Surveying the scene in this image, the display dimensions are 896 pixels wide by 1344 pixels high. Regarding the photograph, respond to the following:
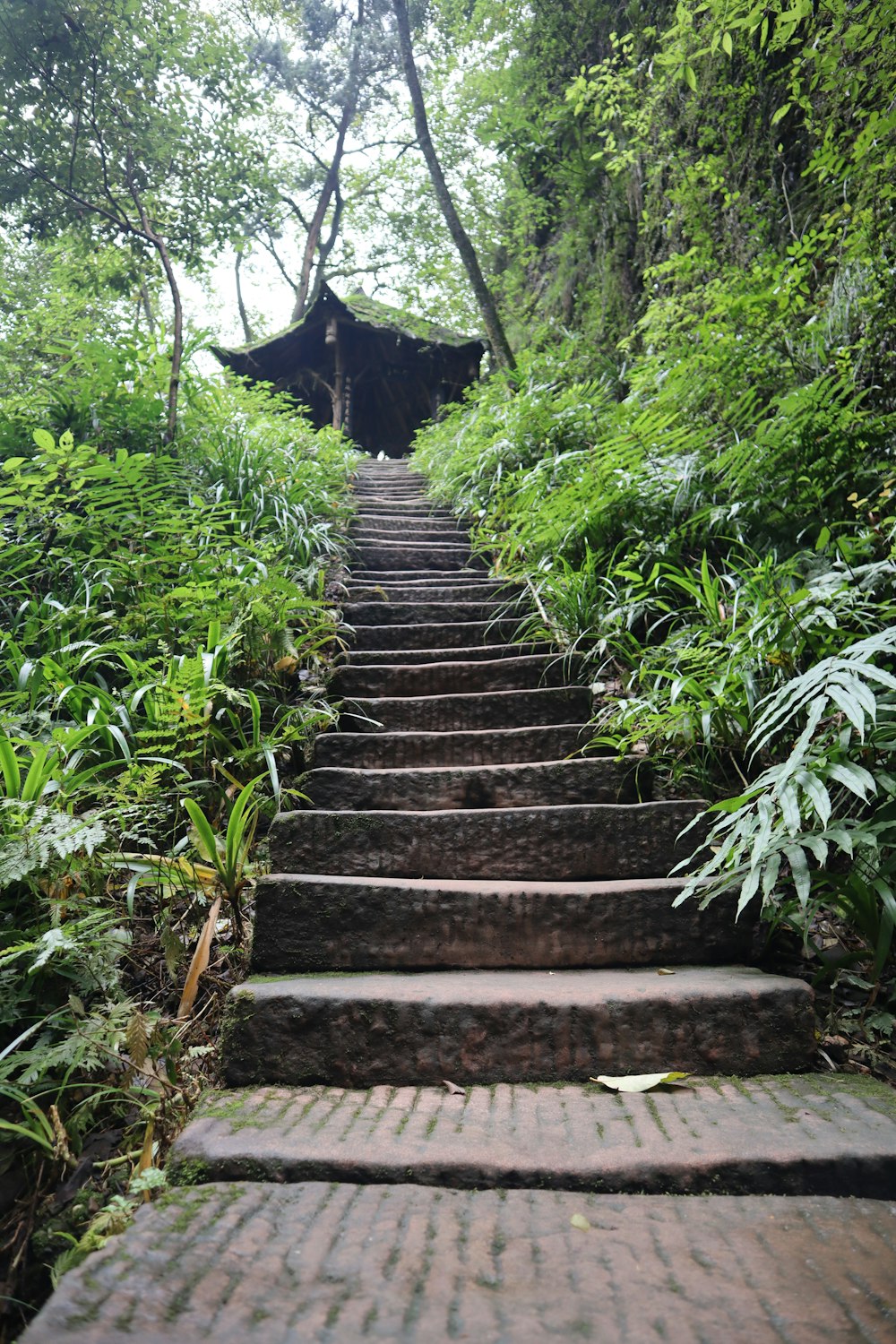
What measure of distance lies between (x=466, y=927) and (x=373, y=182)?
17.9m

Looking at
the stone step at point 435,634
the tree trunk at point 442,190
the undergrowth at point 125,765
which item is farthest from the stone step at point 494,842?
the tree trunk at point 442,190

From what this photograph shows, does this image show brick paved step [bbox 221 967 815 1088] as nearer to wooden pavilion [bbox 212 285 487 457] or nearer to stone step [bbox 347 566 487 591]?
stone step [bbox 347 566 487 591]

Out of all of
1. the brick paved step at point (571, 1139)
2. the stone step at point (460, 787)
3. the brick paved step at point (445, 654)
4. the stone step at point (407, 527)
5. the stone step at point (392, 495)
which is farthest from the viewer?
the stone step at point (392, 495)

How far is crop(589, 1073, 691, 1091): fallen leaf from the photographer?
142 centimetres

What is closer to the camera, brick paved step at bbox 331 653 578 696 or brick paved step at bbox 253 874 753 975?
brick paved step at bbox 253 874 753 975

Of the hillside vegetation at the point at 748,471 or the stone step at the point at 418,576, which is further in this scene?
the stone step at the point at 418,576

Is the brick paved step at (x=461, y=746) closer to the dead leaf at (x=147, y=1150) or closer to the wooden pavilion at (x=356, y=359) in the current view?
the dead leaf at (x=147, y=1150)

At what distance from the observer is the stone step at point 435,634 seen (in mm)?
3512

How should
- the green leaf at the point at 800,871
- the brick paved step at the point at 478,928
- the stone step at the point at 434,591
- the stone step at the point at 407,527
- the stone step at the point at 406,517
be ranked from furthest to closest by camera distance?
1. the stone step at the point at 406,517
2. the stone step at the point at 407,527
3. the stone step at the point at 434,591
4. the brick paved step at the point at 478,928
5. the green leaf at the point at 800,871

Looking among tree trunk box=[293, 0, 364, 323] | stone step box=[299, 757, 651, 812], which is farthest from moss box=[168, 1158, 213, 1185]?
tree trunk box=[293, 0, 364, 323]

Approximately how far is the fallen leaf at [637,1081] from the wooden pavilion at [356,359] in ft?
33.5

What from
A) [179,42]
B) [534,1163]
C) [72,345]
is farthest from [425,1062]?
[179,42]

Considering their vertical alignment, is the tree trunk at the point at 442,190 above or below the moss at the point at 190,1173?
above

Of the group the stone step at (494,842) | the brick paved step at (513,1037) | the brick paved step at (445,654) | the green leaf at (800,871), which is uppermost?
the brick paved step at (445,654)
